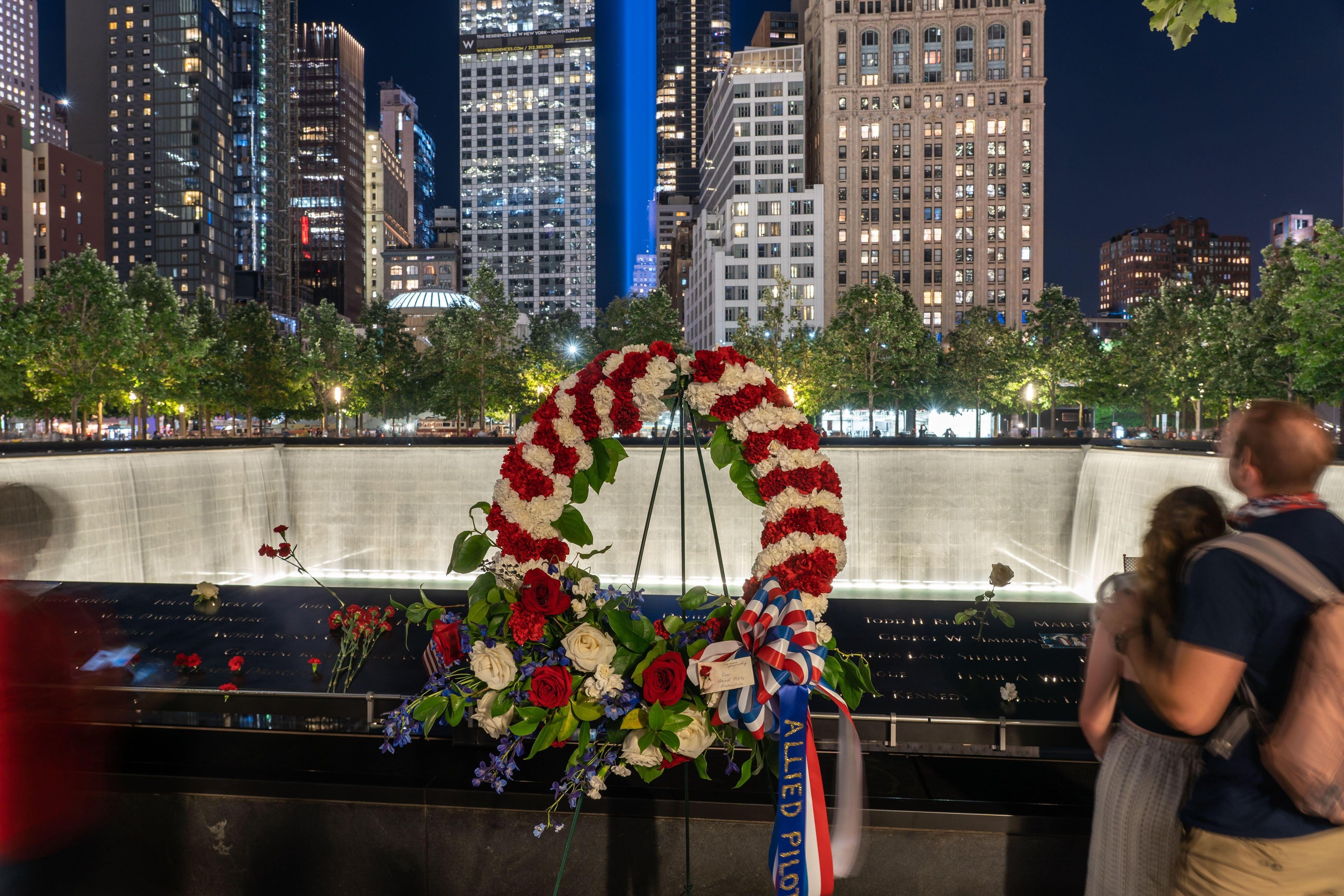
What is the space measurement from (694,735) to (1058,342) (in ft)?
214

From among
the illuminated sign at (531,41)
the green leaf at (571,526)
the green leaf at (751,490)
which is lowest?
the green leaf at (571,526)

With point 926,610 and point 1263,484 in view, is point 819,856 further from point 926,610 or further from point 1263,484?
point 926,610

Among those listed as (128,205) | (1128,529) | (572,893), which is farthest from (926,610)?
(128,205)

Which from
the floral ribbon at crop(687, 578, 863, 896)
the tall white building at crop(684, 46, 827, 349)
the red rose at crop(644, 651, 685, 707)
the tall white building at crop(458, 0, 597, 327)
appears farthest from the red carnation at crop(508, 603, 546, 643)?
the tall white building at crop(458, 0, 597, 327)

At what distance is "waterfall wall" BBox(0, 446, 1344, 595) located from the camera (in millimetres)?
14836

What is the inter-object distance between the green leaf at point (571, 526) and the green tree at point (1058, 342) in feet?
200

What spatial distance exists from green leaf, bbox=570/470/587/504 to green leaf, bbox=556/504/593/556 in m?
0.06

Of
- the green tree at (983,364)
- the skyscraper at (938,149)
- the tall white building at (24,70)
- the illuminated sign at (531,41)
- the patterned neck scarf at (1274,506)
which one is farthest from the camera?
the illuminated sign at (531,41)

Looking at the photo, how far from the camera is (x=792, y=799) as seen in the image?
282 cm

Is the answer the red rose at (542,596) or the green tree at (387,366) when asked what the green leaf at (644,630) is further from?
the green tree at (387,366)

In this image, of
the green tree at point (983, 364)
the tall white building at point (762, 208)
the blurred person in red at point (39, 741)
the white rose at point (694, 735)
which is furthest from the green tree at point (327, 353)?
the white rose at point (694, 735)

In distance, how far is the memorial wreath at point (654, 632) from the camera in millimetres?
2885

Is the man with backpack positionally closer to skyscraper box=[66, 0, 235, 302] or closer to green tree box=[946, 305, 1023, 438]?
green tree box=[946, 305, 1023, 438]

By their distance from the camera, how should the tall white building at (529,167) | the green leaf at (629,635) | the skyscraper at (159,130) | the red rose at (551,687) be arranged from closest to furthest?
the red rose at (551,687) → the green leaf at (629,635) → the skyscraper at (159,130) → the tall white building at (529,167)
